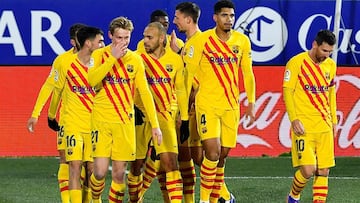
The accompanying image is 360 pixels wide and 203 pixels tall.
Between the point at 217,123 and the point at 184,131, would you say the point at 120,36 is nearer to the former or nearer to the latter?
the point at 184,131

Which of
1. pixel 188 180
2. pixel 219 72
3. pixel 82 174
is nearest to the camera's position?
pixel 219 72

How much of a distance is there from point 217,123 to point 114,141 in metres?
1.54

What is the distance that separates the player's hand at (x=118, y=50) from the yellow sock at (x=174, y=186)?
1.57m

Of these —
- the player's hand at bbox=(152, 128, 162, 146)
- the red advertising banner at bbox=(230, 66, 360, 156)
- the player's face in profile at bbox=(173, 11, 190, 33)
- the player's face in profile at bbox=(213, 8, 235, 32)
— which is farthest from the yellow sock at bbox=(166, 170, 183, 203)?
the red advertising banner at bbox=(230, 66, 360, 156)

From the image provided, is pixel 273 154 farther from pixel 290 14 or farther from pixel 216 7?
pixel 216 7

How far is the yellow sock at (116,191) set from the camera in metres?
11.5

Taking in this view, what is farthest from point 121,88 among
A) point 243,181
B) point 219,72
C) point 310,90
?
point 243,181

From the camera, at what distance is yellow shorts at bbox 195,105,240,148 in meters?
12.3

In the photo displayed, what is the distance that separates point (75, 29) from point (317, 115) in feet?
9.40

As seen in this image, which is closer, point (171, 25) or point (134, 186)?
point (134, 186)

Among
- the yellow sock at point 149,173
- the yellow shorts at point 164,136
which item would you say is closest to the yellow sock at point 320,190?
the yellow shorts at point 164,136

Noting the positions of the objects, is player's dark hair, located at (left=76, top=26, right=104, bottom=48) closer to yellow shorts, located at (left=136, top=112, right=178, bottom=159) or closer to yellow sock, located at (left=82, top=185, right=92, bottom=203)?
yellow shorts, located at (left=136, top=112, right=178, bottom=159)

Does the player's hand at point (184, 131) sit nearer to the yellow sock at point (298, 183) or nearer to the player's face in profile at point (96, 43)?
the player's face in profile at point (96, 43)

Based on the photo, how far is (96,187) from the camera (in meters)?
11.6
